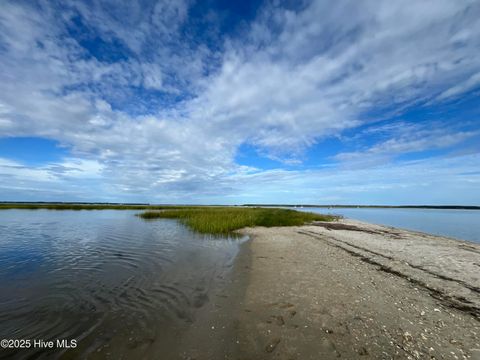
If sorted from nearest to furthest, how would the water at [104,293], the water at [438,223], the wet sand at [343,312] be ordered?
the wet sand at [343,312] → the water at [104,293] → the water at [438,223]

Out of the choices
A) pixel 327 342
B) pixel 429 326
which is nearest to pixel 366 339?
pixel 327 342

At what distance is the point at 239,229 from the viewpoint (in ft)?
96.8

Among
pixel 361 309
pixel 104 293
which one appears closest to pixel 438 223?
pixel 361 309

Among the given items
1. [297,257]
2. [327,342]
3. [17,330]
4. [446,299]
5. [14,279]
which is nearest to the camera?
A: [327,342]

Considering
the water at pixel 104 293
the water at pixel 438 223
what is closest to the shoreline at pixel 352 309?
the water at pixel 104 293

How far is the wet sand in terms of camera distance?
18.0ft

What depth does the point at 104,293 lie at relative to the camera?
29.3 ft

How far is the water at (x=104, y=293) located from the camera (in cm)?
598

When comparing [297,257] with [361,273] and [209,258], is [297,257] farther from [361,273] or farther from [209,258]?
[209,258]

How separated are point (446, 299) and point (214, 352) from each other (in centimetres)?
838

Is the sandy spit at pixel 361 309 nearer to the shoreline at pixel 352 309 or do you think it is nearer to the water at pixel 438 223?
the shoreline at pixel 352 309

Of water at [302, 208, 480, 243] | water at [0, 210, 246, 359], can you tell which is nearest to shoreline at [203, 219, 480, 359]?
water at [0, 210, 246, 359]

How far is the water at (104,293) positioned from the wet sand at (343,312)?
1.14m

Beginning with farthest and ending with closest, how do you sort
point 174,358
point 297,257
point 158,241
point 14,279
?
point 158,241 → point 297,257 → point 14,279 → point 174,358
